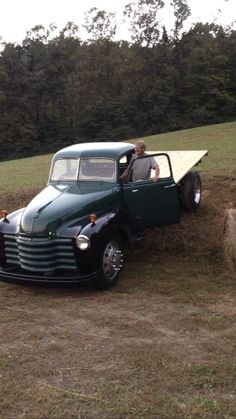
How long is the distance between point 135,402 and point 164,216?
414 cm

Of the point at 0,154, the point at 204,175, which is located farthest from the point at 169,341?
the point at 0,154

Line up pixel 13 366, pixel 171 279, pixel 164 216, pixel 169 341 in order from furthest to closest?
pixel 164 216, pixel 171 279, pixel 169 341, pixel 13 366

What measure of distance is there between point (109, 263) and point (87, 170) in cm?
171

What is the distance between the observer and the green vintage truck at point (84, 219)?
623 cm

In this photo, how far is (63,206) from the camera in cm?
652

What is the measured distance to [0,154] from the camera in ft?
162

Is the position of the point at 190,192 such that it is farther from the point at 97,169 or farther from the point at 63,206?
the point at 63,206

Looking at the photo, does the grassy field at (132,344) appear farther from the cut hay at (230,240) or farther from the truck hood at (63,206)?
the truck hood at (63,206)

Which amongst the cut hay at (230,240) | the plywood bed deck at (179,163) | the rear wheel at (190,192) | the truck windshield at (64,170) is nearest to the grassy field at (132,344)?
the cut hay at (230,240)

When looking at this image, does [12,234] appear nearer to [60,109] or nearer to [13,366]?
[13,366]

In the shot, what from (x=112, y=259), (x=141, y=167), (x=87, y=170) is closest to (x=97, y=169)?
(x=87, y=170)

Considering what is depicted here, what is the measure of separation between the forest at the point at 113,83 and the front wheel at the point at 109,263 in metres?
43.0

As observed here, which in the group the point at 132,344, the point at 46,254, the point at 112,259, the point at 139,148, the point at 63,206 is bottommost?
the point at 132,344

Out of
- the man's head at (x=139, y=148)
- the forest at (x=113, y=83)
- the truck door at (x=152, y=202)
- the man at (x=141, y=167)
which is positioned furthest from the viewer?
the forest at (x=113, y=83)
